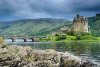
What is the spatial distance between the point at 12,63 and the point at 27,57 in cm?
395

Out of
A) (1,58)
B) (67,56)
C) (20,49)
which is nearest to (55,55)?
(67,56)

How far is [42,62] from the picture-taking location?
1991 inches

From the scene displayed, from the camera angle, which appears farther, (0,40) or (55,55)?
(0,40)

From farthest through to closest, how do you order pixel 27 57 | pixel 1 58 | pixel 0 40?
pixel 0 40 < pixel 27 57 < pixel 1 58

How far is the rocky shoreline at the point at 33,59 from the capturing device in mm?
49094

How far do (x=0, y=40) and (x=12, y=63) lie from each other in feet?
31.0

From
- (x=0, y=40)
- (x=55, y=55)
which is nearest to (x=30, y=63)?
(x=55, y=55)

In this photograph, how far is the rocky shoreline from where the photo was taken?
49.1 metres

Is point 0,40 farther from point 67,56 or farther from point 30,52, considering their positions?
point 67,56

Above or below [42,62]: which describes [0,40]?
above

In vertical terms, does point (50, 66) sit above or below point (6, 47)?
below

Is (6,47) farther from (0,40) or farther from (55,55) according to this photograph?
(55,55)

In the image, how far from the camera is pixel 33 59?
52.3 metres

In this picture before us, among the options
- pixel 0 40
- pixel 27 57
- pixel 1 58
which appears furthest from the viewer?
pixel 0 40
